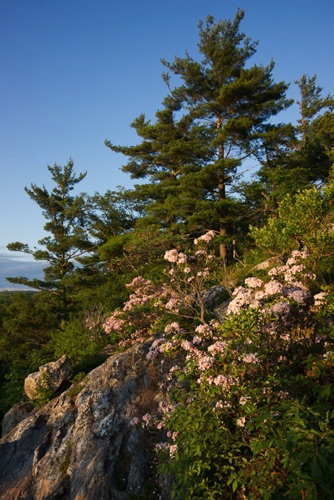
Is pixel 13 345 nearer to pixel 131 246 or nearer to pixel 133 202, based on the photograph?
pixel 131 246

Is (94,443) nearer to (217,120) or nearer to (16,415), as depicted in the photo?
(16,415)

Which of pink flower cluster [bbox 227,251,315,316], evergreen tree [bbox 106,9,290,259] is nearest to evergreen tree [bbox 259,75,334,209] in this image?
evergreen tree [bbox 106,9,290,259]

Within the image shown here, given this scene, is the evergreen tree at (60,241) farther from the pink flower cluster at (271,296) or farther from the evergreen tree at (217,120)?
the pink flower cluster at (271,296)

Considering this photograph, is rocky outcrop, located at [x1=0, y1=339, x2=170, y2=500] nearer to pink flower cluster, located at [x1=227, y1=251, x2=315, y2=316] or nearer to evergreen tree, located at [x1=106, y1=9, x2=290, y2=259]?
pink flower cluster, located at [x1=227, y1=251, x2=315, y2=316]

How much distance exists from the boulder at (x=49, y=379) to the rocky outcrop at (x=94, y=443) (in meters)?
0.51

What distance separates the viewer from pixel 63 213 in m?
23.2

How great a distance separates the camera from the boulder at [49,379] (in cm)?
982

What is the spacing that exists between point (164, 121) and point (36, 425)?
20247mm

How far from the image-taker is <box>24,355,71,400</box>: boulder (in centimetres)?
982

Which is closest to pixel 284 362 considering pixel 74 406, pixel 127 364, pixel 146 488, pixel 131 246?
pixel 146 488

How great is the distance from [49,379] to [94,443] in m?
3.53

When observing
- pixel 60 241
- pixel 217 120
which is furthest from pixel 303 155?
pixel 60 241

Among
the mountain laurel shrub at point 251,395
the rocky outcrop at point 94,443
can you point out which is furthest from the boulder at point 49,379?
the mountain laurel shrub at point 251,395

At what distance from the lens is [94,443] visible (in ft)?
23.1
